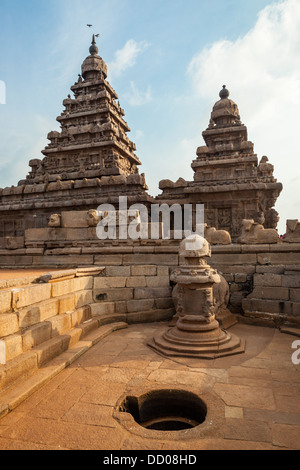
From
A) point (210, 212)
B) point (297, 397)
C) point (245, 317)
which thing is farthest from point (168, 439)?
point (210, 212)

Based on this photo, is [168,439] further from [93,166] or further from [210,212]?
[93,166]

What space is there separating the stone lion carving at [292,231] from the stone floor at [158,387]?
9.98ft

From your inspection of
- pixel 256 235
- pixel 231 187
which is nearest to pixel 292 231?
pixel 256 235

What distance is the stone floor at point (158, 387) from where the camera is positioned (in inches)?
103

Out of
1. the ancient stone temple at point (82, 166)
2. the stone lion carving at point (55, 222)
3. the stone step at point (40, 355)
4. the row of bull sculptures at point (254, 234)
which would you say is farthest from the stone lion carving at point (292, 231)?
the ancient stone temple at point (82, 166)

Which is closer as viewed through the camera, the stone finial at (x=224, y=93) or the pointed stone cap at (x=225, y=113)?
the pointed stone cap at (x=225, y=113)

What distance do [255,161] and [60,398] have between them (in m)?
18.4

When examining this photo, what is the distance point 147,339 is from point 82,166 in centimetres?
1807

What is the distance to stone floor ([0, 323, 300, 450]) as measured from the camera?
8.57ft

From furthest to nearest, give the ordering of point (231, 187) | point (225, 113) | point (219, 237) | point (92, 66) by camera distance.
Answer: point (92, 66)
point (225, 113)
point (231, 187)
point (219, 237)

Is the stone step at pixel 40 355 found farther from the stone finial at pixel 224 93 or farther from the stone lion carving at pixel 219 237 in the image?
the stone finial at pixel 224 93

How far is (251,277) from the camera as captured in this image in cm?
718

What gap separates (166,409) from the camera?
3551mm

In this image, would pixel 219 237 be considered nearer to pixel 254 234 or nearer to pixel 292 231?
pixel 254 234
